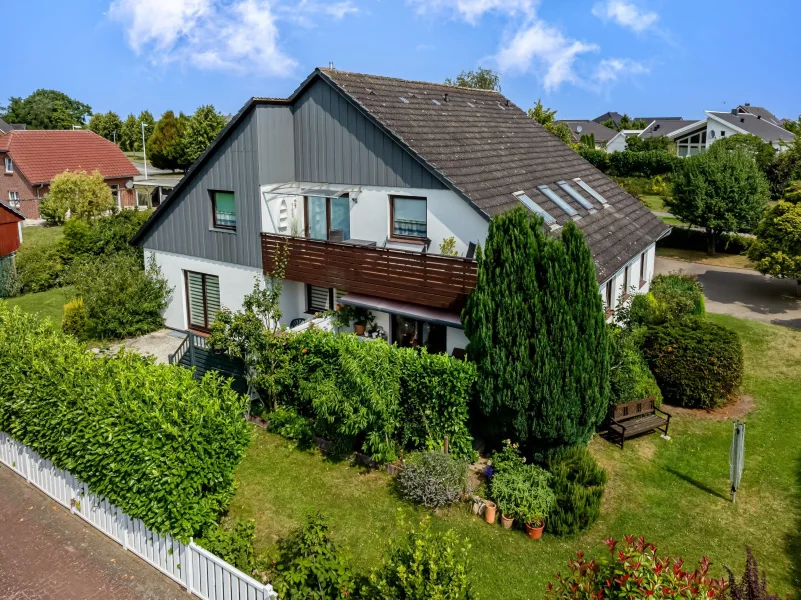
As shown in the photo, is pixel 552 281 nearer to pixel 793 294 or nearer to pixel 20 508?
pixel 20 508

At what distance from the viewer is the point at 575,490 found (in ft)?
39.2

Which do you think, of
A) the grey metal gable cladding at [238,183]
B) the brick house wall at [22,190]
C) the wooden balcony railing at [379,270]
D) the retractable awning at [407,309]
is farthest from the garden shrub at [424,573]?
the brick house wall at [22,190]

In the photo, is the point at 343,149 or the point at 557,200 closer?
the point at 343,149

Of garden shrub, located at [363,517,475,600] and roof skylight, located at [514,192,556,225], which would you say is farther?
roof skylight, located at [514,192,556,225]

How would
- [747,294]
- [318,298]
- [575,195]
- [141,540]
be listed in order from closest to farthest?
[141,540], [318,298], [575,195], [747,294]

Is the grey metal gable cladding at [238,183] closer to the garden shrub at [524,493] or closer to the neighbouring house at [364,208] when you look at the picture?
the neighbouring house at [364,208]

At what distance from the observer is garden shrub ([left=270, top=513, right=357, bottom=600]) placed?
30.1ft

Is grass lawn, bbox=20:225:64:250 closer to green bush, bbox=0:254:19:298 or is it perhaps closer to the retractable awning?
green bush, bbox=0:254:19:298

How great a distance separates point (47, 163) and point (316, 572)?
49379mm

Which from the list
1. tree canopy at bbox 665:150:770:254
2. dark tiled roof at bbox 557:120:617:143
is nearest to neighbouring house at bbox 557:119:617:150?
dark tiled roof at bbox 557:120:617:143

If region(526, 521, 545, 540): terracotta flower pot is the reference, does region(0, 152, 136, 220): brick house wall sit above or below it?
above

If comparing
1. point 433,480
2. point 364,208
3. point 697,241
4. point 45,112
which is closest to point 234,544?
point 433,480

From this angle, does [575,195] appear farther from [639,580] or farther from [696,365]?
[639,580]

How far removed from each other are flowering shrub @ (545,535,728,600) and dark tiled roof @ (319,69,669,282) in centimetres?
993
